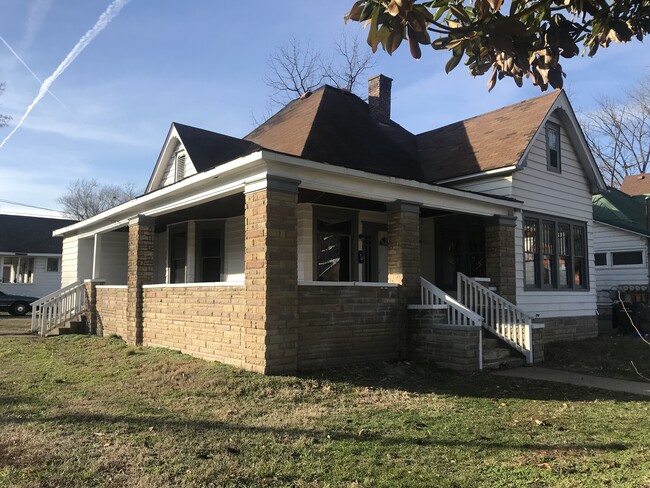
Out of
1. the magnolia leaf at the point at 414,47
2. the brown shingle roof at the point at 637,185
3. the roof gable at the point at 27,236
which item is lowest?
the magnolia leaf at the point at 414,47

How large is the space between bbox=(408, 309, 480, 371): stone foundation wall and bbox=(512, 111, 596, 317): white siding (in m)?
4.35

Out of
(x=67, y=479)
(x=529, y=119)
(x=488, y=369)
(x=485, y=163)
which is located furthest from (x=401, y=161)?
(x=67, y=479)

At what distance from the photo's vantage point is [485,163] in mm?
13750

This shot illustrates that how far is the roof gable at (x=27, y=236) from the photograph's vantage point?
31.9 m

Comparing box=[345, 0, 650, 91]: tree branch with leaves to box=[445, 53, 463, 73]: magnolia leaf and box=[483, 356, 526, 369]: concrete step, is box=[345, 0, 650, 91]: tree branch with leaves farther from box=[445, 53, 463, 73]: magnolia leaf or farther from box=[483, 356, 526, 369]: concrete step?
box=[483, 356, 526, 369]: concrete step

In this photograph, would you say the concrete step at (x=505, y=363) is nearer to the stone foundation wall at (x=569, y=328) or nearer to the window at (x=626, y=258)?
the stone foundation wall at (x=569, y=328)

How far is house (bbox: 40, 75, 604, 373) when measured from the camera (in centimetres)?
862

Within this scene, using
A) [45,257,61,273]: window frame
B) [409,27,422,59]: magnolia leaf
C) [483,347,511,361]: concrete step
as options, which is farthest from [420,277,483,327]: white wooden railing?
[45,257,61,273]: window frame

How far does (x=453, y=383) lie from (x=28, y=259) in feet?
105

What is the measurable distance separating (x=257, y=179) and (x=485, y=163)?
7416 millimetres

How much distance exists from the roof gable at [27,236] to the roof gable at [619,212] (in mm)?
29394

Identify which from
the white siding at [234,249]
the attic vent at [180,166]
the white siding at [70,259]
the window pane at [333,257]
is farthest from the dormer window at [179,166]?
the white siding at [70,259]

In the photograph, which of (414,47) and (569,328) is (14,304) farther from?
(414,47)

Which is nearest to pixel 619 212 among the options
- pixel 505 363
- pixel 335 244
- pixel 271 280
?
pixel 335 244
